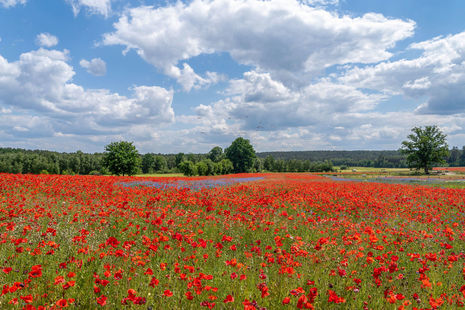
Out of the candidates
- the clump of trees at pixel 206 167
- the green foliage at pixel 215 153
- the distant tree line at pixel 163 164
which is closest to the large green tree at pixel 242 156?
the distant tree line at pixel 163 164

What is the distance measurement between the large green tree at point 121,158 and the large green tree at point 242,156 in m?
34.0

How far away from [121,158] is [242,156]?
123 ft

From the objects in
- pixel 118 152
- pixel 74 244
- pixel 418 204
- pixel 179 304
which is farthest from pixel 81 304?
pixel 118 152

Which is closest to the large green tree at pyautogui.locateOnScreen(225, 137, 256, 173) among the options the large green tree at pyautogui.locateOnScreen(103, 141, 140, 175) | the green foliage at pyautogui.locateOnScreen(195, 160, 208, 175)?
the green foliage at pyautogui.locateOnScreen(195, 160, 208, 175)

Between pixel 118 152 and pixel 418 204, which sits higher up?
pixel 118 152

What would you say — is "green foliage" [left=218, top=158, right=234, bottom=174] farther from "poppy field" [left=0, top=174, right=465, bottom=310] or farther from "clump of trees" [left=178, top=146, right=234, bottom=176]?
"poppy field" [left=0, top=174, right=465, bottom=310]

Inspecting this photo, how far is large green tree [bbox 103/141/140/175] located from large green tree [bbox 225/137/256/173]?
34.0 m

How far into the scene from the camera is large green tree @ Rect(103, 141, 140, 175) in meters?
37.3

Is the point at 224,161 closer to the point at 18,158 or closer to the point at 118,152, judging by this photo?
the point at 118,152

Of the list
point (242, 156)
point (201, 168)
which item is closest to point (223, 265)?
point (201, 168)

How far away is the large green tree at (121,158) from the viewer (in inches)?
1470

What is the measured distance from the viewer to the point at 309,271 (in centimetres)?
448

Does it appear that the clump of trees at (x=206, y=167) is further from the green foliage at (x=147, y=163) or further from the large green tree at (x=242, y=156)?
the green foliage at (x=147, y=163)

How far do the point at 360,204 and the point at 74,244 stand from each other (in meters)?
9.98
